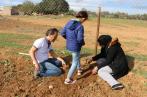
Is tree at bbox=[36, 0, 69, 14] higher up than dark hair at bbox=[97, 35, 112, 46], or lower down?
lower down

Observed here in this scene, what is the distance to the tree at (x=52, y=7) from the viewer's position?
130 ft

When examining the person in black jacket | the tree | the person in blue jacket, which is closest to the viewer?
the person in blue jacket

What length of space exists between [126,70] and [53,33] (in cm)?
207

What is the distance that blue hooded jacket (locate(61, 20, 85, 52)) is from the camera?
8820mm

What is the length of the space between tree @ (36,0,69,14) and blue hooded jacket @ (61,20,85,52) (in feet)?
99.1

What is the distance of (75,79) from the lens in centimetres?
950

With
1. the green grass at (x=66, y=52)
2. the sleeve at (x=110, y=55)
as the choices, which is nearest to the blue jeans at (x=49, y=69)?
the sleeve at (x=110, y=55)

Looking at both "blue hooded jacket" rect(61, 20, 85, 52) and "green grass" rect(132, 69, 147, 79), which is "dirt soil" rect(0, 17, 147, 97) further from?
"blue hooded jacket" rect(61, 20, 85, 52)

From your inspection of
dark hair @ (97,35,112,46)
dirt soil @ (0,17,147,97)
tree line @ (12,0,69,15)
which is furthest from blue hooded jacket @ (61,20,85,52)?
tree line @ (12,0,69,15)

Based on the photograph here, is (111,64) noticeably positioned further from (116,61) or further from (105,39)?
(105,39)

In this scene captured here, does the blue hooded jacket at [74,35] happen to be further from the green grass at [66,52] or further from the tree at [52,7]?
the tree at [52,7]

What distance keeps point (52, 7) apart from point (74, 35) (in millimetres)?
32470

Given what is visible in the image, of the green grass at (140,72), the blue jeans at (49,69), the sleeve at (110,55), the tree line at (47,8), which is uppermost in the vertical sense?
the sleeve at (110,55)

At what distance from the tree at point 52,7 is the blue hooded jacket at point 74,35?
30.2 meters
